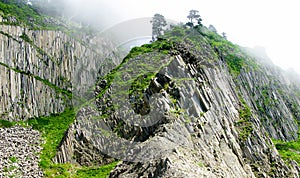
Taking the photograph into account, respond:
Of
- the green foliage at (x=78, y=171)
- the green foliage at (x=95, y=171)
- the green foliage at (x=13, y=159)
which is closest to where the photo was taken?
the green foliage at (x=95, y=171)

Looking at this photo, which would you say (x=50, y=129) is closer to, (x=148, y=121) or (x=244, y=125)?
(x=148, y=121)

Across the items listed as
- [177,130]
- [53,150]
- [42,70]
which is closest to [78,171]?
[53,150]

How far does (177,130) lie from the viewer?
2197 centimetres

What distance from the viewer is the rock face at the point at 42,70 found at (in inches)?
1735

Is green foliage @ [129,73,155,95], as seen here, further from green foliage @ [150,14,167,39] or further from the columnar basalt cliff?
green foliage @ [150,14,167,39]

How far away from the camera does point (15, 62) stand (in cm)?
4962

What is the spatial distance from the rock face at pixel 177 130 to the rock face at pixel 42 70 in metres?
10.4

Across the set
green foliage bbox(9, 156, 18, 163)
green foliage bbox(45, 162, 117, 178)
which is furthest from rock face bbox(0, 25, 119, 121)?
green foliage bbox(45, 162, 117, 178)

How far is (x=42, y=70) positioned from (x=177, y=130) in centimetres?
4178

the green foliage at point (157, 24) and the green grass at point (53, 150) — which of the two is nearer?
the green grass at point (53, 150)

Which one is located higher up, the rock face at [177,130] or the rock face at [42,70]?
the rock face at [42,70]

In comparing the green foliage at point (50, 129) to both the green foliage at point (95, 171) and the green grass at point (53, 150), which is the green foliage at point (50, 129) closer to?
the green grass at point (53, 150)

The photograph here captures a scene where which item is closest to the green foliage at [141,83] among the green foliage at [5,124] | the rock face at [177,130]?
the rock face at [177,130]

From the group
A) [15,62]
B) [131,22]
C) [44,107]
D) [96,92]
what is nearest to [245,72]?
[131,22]
